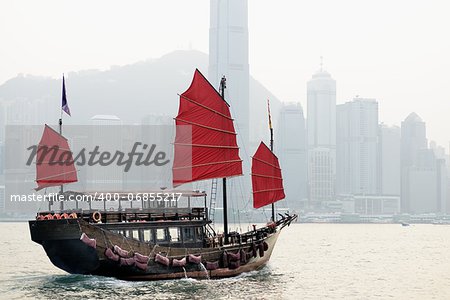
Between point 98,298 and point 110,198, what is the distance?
6507 millimetres

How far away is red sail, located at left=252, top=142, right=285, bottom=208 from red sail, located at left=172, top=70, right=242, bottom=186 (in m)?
4.13

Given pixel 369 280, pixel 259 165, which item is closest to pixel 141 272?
pixel 259 165

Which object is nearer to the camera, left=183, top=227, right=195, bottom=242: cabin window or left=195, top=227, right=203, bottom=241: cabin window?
left=183, top=227, right=195, bottom=242: cabin window

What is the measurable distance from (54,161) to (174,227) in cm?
864

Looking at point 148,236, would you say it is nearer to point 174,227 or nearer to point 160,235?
point 160,235

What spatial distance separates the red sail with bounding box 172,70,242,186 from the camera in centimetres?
3747

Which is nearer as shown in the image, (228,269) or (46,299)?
(46,299)

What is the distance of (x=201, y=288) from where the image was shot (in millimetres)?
32719

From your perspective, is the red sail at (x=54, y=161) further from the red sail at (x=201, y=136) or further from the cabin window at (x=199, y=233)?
the cabin window at (x=199, y=233)

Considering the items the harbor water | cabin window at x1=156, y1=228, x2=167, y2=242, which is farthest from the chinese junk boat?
the harbor water

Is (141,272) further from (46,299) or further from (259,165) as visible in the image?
(259,165)

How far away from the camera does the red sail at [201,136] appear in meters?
37.5

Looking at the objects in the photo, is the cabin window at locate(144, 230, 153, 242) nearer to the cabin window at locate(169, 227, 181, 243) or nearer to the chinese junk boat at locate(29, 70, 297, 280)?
the chinese junk boat at locate(29, 70, 297, 280)

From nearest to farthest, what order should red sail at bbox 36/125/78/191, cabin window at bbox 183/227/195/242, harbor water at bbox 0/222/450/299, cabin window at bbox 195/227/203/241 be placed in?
harbor water at bbox 0/222/450/299 → cabin window at bbox 183/227/195/242 → cabin window at bbox 195/227/203/241 → red sail at bbox 36/125/78/191
